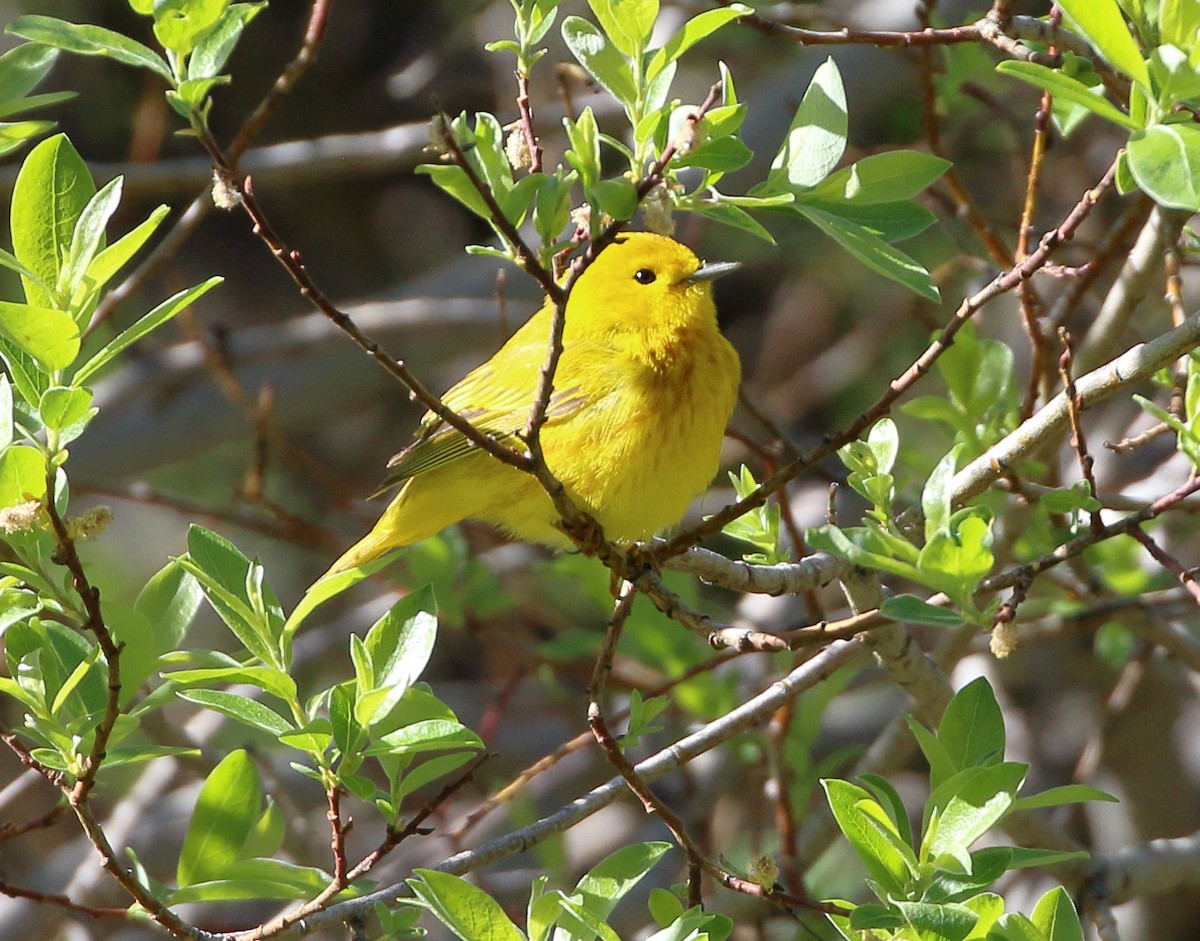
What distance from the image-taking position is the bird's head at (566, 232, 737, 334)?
369 cm

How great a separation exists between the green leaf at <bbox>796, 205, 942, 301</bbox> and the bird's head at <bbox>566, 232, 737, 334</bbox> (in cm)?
160

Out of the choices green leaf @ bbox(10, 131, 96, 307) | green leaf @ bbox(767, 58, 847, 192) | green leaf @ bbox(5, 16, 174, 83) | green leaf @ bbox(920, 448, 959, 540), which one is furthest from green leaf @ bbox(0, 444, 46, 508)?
green leaf @ bbox(920, 448, 959, 540)

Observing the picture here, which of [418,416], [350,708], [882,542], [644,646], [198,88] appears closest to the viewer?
[198,88]

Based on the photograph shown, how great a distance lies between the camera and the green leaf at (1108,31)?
1.76 metres

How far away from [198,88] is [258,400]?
12.6ft

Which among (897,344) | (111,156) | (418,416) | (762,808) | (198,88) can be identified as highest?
(198,88)

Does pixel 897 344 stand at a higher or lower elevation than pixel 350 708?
lower

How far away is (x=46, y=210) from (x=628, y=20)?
0.93m

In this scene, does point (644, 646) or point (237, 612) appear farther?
point (644, 646)

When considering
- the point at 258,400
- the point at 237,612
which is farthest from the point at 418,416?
the point at 237,612

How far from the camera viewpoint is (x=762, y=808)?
573 centimetres

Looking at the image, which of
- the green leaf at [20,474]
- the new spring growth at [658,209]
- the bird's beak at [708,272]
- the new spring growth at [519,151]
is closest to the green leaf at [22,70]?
the green leaf at [20,474]

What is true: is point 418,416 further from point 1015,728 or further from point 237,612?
point 237,612

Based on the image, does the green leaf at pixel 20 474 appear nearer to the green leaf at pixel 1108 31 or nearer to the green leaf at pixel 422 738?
the green leaf at pixel 422 738
